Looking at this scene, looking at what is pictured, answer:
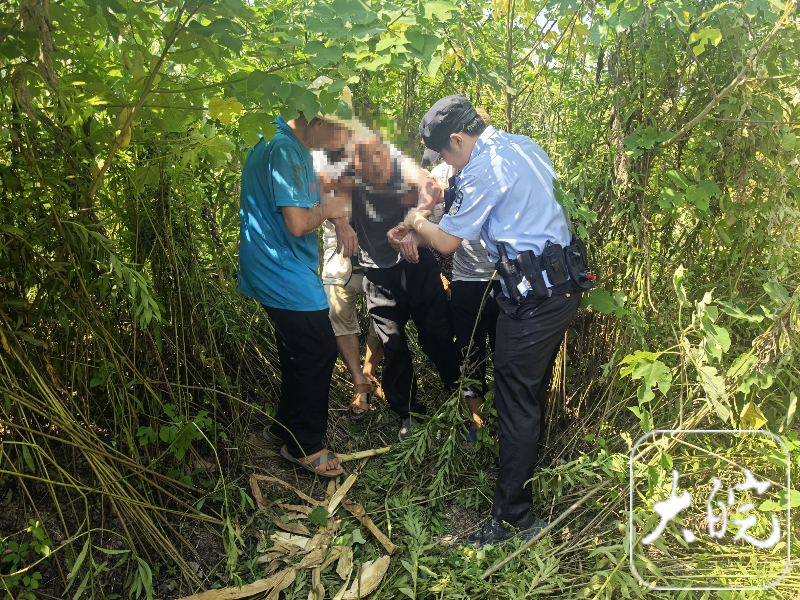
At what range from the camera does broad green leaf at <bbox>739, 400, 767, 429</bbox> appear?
227cm

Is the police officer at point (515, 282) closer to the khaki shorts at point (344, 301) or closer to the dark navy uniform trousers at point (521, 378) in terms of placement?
the dark navy uniform trousers at point (521, 378)

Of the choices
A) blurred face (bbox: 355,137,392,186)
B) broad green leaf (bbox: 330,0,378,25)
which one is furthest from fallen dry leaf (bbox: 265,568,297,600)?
broad green leaf (bbox: 330,0,378,25)

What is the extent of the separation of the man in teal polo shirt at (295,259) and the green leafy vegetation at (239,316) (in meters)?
0.23

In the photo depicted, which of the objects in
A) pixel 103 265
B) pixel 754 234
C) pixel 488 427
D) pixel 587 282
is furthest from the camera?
pixel 488 427

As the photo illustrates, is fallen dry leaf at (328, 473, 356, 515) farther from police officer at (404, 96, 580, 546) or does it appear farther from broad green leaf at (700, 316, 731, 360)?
broad green leaf at (700, 316, 731, 360)

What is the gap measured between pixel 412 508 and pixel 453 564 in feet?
1.34

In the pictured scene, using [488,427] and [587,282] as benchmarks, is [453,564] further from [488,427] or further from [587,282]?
[587,282]

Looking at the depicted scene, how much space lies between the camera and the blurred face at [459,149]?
9.17ft

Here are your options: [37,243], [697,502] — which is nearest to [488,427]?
[697,502]

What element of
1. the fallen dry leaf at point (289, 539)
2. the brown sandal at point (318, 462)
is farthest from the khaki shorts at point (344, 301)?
the fallen dry leaf at point (289, 539)

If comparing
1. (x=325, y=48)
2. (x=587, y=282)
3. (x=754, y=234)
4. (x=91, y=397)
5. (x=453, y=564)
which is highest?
(x=325, y=48)

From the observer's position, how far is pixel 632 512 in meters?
2.29

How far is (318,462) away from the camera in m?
3.08

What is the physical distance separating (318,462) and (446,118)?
187 cm
